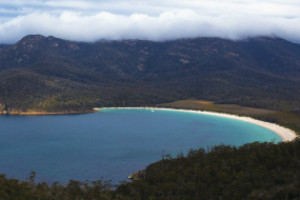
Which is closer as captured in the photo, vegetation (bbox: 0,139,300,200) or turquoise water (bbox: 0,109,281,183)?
vegetation (bbox: 0,139,300,200)

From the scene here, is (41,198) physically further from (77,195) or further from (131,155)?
(131,155)

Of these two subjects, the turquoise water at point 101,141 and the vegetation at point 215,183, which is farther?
the turquoise water at point 101,141

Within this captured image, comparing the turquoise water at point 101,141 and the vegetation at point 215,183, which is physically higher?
the vegetation at point 215,183

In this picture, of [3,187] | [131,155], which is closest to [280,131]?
[131,155]

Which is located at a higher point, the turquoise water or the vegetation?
the vegetation
